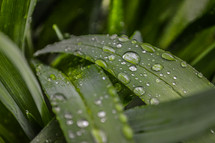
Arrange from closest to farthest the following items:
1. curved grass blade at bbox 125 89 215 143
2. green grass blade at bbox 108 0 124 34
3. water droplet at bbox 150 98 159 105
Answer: curved grass blade at bbox 125 89 215 143 < water droplet at bbox 150 98 159 105 < green grass blade at bbox 108 0 124 34

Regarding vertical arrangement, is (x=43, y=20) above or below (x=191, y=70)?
below

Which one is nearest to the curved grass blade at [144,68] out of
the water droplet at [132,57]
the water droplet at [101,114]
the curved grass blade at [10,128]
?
the water droplet at [132,57]

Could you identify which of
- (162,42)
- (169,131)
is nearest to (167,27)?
(162,42)

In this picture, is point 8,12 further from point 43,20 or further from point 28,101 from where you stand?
point 43,20

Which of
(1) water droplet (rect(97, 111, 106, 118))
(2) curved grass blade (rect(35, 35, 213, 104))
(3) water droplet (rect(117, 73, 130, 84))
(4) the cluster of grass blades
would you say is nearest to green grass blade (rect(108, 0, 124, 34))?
(4) the cluster of grass blades

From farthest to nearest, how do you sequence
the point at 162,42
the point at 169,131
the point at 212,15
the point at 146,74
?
the point at 162,42 < the point at 212,15 < the point at 146,74 < the point at 169,131

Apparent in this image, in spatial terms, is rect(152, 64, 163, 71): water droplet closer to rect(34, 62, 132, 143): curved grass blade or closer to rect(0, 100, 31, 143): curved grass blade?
rect(34, 62, 132, 143): curved grass blade
